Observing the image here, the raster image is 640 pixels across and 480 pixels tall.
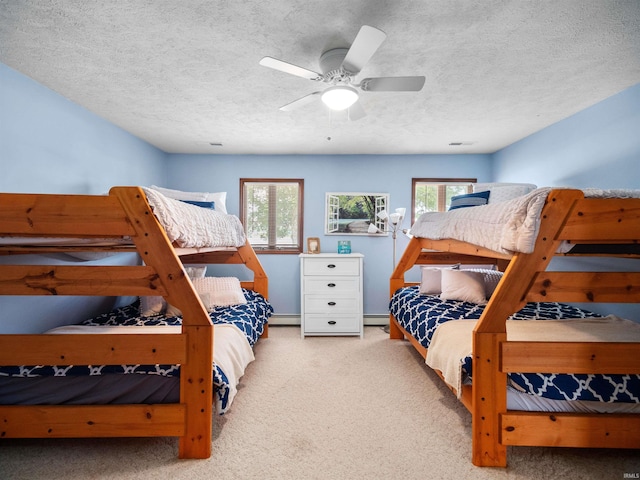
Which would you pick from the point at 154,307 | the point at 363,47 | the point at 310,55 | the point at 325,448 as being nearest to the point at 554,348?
the point at 325,448

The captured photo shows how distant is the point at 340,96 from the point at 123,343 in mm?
1709

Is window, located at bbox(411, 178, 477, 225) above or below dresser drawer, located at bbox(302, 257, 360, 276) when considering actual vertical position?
above

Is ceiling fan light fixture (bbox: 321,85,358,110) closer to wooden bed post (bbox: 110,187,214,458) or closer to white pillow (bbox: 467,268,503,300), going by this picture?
wooden bed post (bbox: 110,187,214,458)

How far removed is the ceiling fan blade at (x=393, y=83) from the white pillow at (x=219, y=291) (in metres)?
2.01

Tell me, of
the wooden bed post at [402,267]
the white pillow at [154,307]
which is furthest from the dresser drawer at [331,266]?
the white pillow at [154,307]

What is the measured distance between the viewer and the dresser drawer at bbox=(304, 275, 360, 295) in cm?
327

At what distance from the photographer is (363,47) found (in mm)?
1375

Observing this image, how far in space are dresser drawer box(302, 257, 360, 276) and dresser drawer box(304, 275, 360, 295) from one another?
57 mm

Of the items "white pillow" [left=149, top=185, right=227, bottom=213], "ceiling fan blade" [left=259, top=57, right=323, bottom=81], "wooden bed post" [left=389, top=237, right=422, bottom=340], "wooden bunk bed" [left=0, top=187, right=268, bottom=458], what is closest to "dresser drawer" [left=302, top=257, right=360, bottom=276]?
"wooden bed post" [left=389, top=237, right=422, bottom=340]

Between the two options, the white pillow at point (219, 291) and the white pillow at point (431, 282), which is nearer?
the white pillow at point (219, 291)

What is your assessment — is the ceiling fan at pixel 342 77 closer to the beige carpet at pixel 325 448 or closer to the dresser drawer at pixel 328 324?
the beige carpet at pixel 325 448

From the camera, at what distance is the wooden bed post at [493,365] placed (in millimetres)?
1309

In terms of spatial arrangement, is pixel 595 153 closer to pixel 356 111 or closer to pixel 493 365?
pixel 356 111

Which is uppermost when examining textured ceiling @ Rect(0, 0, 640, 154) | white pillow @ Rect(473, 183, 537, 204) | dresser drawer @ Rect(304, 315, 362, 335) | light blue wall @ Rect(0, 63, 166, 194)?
textured ceiling @ Rect(0, 0, 640, 154)
